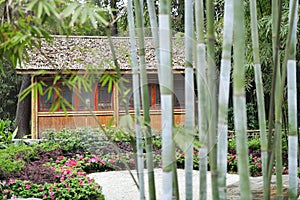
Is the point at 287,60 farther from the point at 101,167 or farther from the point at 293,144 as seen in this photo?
the point at 101,167

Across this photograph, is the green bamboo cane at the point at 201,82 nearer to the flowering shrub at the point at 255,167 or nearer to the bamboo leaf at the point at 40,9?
the bamboo leaf at the point at 40,9

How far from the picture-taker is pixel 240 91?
3.85 feet

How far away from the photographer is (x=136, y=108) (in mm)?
1422

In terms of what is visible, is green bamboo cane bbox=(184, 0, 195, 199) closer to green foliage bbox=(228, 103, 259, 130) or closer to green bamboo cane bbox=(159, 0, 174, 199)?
green bamboo cane bbox=(159, 0, 174, 199)

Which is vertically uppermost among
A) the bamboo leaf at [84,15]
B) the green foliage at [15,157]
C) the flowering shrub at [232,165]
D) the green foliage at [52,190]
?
the bamboo leaf at [84,15]

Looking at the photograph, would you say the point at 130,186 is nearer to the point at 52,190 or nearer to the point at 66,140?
the point at 52,190

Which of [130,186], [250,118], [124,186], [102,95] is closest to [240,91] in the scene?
[102,95]

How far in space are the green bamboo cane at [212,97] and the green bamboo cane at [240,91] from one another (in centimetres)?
8

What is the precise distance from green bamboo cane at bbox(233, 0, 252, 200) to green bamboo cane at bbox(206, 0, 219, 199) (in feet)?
0.26

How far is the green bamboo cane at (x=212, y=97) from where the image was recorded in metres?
1.23

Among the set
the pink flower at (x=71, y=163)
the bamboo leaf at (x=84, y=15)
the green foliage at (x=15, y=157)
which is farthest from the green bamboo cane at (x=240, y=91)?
the pink flower at (x=71, y=163)

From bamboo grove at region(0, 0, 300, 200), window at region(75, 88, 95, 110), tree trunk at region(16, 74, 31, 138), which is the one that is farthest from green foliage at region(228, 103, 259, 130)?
window at region(75, 88, 95, 110)

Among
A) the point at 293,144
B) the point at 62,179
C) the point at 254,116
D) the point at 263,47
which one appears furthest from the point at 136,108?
the point at 254,116

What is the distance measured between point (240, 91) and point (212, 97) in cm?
15
